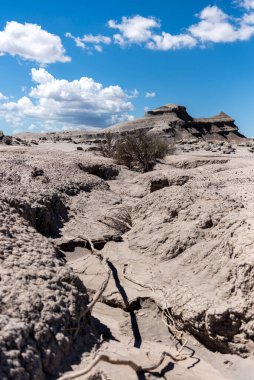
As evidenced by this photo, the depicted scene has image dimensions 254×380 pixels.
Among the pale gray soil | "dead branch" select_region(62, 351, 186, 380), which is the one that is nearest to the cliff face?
the pale gray soil

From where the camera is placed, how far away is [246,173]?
6996 millimetres

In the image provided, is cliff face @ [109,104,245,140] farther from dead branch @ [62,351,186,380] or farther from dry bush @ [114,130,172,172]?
dead branch @ [62,351,186,380]

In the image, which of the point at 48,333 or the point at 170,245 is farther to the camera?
the point at 170,245

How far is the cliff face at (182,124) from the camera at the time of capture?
149 ft

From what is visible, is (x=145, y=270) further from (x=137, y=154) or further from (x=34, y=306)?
(x=137, y=154)

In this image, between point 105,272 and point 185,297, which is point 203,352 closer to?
point 185,297

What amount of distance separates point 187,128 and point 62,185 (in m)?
41.2

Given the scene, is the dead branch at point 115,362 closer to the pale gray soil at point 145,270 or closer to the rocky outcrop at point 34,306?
the pale gray soil at point 145,270

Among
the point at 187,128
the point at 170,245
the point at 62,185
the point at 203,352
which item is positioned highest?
the point at 187,128

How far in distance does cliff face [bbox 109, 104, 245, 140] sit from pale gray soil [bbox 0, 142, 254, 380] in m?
37.8

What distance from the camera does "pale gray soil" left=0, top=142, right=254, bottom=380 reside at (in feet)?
9.18

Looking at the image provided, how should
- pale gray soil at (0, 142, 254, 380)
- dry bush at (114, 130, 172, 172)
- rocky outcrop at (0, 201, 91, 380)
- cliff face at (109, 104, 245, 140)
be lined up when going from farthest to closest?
cliff face at (109, 104, 245, 140) < dry bush at (114, 130, 172, 172) < pale gray soil at (0, 142, 254, 380) < rocky outcrop at (0, 201, 91, 380)

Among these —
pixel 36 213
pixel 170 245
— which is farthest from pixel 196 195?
pixel 36 213

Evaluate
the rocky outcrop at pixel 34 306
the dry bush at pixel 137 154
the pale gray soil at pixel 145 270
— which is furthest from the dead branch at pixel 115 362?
the dry bush at pixel 137 154
